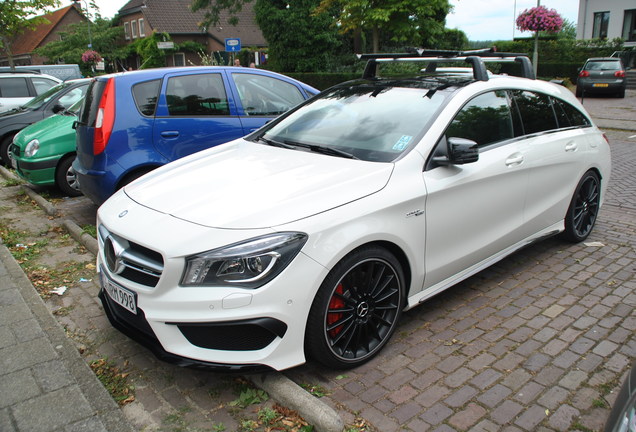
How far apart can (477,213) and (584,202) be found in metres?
2.00

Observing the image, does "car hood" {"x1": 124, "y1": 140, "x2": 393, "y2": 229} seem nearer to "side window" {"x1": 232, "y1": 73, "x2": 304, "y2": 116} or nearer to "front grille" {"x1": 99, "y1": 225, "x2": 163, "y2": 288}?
"front grille" {"x1": 99, "y1": 225, "x2": 163, "y2": 288}

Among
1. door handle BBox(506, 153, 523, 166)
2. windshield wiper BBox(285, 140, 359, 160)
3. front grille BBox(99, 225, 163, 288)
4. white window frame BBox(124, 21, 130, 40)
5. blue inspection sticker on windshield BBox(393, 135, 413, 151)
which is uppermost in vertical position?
white window frame BBox(124, 21, 130, 40)

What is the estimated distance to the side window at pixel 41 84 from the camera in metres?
12.0

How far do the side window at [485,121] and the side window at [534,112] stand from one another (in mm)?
207

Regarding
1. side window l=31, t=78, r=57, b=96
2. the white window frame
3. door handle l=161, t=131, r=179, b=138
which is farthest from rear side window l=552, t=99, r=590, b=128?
the white window frame

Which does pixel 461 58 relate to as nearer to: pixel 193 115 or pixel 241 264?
pixel 241 264

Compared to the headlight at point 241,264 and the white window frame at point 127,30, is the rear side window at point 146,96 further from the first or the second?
the white window frame at point 127,30

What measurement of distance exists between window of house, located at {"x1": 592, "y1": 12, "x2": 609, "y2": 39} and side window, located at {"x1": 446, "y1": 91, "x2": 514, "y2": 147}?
3701 centimetres

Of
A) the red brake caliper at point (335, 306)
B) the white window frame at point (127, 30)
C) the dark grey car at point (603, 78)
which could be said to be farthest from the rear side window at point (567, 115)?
the white window frame at point (127, 30)

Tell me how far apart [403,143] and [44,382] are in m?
2.62

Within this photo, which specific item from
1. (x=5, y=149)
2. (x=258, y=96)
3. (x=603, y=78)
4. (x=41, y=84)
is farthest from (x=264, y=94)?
(x=603, y=78)

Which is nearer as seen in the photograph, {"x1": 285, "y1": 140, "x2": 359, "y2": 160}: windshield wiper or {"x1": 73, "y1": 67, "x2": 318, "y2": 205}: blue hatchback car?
{"x1": 285, "y1": 140, "x2": 359, "y2": 160}: windshield wiper

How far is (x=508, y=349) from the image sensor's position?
3320 millimetres

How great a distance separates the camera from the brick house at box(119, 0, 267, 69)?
1880 inches
